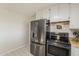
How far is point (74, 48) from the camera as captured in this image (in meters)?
1.69

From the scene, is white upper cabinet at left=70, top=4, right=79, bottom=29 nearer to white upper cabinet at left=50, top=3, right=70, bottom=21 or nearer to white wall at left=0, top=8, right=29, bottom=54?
white upper cabinet at left=50, top=3, right=70, bottom=21

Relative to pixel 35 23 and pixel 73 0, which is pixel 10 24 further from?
pixel 73 0

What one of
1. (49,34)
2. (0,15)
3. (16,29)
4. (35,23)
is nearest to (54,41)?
(49,34)

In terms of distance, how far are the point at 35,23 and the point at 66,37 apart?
0.56 meters

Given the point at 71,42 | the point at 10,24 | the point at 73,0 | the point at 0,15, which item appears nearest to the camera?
the point at 73,0

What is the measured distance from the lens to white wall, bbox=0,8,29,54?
158cm

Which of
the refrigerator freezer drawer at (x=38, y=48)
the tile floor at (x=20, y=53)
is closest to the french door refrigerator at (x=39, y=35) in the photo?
the refrigerator freezer drawer at (x=38, y=48)

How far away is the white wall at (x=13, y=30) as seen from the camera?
62.1 inches

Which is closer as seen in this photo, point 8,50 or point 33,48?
point 8,50

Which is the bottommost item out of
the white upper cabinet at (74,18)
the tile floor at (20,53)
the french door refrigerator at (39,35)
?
the tile floor at (20,53)

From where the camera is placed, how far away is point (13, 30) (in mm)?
1648

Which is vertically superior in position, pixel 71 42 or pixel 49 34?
pixel 49 34

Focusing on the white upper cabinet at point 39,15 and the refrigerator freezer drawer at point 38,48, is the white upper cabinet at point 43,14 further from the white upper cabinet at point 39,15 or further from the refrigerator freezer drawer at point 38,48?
the refrigerator freezer drawer at point 38,48

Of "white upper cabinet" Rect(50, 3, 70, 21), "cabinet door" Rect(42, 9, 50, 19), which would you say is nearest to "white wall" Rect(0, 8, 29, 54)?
"cabinet door" Rect(42, 9, 50, 19)
